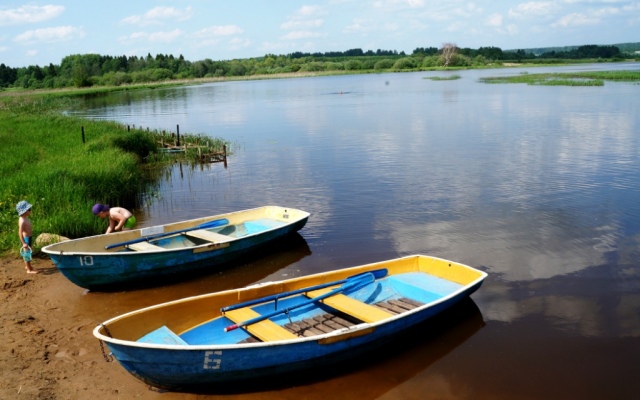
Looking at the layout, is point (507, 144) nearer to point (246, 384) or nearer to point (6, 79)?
point (246, 384)

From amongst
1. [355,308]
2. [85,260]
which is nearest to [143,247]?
[85,260]

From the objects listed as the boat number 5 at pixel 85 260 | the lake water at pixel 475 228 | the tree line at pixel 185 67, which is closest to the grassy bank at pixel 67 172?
the lake water at pixel 475 228

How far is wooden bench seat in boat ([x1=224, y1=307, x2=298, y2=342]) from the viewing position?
722 centimetres

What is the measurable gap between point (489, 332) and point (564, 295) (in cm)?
215

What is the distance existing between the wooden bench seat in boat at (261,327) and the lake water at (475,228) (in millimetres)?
689

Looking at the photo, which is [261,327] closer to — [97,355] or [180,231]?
[97,355]

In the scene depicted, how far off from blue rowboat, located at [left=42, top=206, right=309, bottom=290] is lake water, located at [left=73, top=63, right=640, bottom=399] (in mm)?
377

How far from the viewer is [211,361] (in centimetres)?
654

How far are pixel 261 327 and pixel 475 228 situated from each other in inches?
320

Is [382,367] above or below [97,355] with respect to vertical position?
below

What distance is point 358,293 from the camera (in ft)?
29.5

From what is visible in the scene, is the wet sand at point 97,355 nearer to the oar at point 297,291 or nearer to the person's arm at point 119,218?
the oar at point 297,291

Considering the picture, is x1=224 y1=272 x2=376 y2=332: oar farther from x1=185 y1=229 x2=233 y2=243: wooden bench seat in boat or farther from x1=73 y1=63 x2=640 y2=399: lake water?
x1=185 y1=229 x2=233 y2=243: wooden bench seat in boat

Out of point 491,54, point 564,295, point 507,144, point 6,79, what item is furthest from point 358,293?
point 491,54
